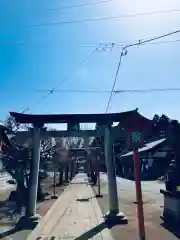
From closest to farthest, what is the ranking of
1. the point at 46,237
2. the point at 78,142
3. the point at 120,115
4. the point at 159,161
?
the point at 46,237 < the point at 120,115 < the point at 159,161 < the point at 78,142

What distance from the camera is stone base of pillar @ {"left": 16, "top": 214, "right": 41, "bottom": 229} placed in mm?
9917

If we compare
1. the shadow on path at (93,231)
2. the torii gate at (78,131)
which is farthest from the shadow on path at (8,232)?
the shadow on path at (93,231)

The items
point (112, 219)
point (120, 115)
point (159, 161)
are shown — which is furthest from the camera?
point (159, 161)

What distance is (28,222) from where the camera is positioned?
33.2 feet

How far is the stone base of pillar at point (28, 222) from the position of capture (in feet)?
32.5

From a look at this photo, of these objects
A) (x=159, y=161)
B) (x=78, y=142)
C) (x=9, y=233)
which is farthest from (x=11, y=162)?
(x=78, y=142)

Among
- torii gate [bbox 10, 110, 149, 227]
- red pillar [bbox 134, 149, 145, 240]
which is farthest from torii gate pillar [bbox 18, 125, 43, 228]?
red pillar [bbox 134, 149, 145, 240]

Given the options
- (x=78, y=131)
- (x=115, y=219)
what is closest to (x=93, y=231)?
(x=115, y=219)

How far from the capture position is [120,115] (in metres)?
11.3

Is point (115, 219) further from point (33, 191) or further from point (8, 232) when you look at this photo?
point (8, 232)

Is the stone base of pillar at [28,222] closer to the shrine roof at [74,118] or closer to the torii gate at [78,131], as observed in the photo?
the torii gate at [78,131]

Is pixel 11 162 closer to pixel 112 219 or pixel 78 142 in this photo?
pixel 112 219

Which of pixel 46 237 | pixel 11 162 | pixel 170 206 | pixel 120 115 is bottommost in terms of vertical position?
pixel 46 237

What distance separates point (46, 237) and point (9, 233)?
4.12 ft
